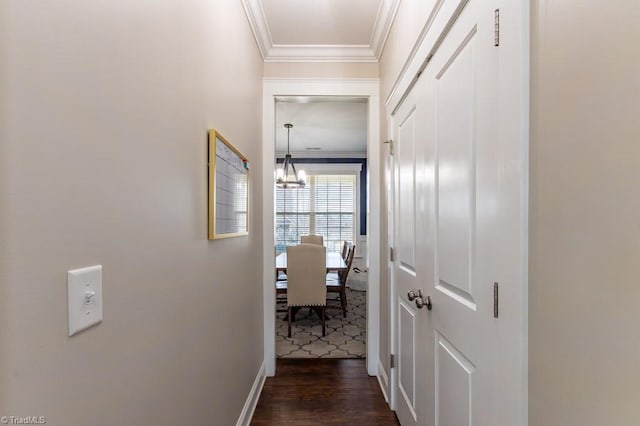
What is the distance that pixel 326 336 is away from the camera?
134 inches

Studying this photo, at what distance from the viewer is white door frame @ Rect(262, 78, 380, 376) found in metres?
2.54

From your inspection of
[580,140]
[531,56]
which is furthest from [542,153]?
[531,56]

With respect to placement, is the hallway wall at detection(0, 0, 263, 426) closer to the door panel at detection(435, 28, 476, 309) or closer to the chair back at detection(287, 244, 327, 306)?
the door panel at detection(435, 28, 476, 309)

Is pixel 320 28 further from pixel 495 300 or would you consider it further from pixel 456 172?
pixel 495 300

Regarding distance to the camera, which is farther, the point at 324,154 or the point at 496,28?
the point at 324,154

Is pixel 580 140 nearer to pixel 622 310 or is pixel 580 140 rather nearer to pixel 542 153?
pixel 542 153

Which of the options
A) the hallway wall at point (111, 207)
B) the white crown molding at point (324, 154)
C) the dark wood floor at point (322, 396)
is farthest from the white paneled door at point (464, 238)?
the white crown molding at point (324, 154)

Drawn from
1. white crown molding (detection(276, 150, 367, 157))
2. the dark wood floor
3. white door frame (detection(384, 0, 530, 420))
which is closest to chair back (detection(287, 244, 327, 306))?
the dark wood floor

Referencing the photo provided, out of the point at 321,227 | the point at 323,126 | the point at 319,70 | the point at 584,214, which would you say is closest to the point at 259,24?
the point at 319,70

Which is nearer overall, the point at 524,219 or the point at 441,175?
the point at 524,219

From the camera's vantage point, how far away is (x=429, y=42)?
1361mm

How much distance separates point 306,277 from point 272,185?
1263 mm

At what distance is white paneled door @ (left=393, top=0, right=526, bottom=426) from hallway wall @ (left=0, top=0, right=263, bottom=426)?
0.96 m

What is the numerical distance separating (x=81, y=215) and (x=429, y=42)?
1.42 meters
